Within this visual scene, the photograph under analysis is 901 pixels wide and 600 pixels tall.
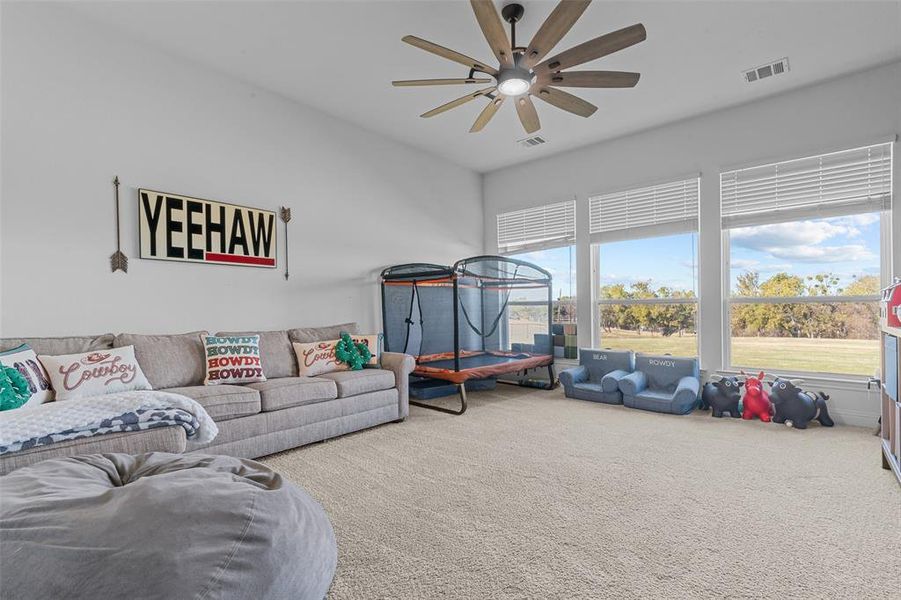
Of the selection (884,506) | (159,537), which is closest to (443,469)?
(159,537)

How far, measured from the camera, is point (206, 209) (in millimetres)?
3570

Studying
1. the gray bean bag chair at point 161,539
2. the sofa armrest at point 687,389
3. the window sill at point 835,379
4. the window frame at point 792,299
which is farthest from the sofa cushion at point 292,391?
the window sill at point 835,379

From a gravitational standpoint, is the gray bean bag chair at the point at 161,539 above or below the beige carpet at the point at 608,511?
above

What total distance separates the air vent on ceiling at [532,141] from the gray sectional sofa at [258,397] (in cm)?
297

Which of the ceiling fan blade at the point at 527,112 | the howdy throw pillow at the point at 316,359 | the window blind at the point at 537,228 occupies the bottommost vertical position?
the howdy throw pillow at the point at 316,359

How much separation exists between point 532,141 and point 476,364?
2.71 metres

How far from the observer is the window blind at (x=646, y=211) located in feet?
15.2

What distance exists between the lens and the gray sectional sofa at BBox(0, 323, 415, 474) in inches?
92.6

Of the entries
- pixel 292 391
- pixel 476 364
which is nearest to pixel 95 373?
pixel 292 391

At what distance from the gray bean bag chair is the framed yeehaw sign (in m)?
2.17

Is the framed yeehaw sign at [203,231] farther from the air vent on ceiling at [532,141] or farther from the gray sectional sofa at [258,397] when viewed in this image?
the air vent on ceiling at [532,141]

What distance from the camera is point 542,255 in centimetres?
590

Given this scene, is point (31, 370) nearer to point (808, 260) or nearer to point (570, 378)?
point (570, 378)

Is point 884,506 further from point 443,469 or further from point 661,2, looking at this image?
point 661,2
